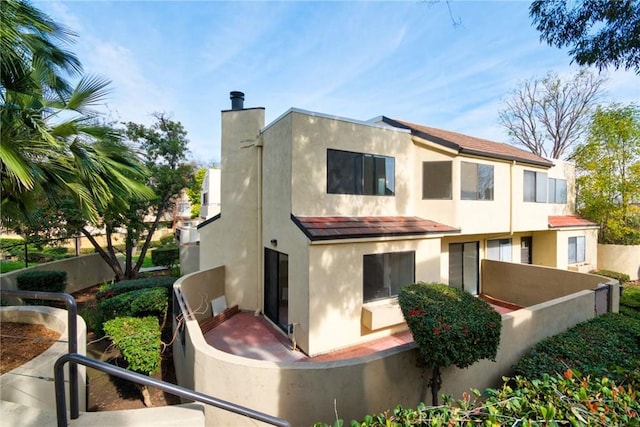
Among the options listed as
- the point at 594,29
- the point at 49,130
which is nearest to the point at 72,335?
the point at 49,130

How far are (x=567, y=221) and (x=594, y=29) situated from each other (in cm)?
1137

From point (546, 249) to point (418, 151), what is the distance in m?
9.59

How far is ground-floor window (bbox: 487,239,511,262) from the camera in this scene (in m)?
12.7

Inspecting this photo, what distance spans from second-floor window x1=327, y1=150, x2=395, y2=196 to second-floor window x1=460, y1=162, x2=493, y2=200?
111 inches

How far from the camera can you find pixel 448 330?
14.4ft

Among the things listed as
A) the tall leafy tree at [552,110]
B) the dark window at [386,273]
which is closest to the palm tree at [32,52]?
the dark window at [386,273]

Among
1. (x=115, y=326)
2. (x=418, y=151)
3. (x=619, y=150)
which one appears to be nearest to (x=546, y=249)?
(x=619, y=150)

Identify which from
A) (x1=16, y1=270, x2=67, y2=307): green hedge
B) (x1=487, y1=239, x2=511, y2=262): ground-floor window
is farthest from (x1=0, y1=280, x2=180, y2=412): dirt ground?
(x1=487, y1=239, x2=511, y2=262): ground-floor window

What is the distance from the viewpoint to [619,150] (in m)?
15.8

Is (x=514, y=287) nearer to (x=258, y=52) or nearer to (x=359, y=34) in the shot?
(x=359, y=34)

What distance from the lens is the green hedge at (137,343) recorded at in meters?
5.37

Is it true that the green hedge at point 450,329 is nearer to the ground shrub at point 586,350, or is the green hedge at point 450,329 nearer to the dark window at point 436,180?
the ground shrub at point 586,350

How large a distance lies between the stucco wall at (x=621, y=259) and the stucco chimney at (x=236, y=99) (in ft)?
70.5

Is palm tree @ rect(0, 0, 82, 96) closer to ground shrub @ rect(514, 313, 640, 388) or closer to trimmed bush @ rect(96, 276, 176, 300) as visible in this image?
trimmed bush @ rect(96, 276, 176, 300)
